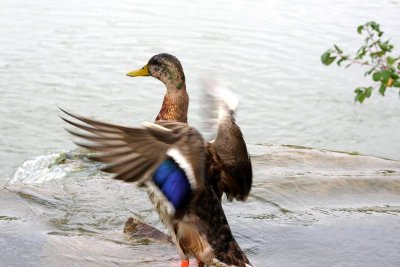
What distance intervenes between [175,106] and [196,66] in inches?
169

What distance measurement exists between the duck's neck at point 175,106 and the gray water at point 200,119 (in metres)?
0.30

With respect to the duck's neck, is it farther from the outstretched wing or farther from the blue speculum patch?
the blue speculum patch

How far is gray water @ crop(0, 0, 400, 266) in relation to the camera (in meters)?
4.68

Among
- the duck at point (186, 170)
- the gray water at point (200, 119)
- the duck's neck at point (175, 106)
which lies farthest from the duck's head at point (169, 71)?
the duck at point (186, 170)

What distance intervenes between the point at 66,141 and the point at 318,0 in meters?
5.57

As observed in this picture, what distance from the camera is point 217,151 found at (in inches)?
163

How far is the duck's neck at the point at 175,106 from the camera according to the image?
5.02m

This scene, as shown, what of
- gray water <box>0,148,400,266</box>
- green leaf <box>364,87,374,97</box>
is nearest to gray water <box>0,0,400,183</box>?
gray water <box>0,148,400,266</box>

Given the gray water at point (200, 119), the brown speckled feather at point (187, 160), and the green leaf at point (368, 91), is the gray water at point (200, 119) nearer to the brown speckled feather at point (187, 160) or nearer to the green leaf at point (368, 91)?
the brown speckled feather at point (187, 160)

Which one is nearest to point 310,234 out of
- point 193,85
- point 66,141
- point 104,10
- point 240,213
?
point 240,213

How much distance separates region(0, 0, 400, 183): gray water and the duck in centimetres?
332

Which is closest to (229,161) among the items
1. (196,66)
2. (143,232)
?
(143,232)

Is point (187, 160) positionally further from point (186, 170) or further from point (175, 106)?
point (175, 106)

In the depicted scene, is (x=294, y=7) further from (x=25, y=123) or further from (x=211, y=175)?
(x=211, y=175)
